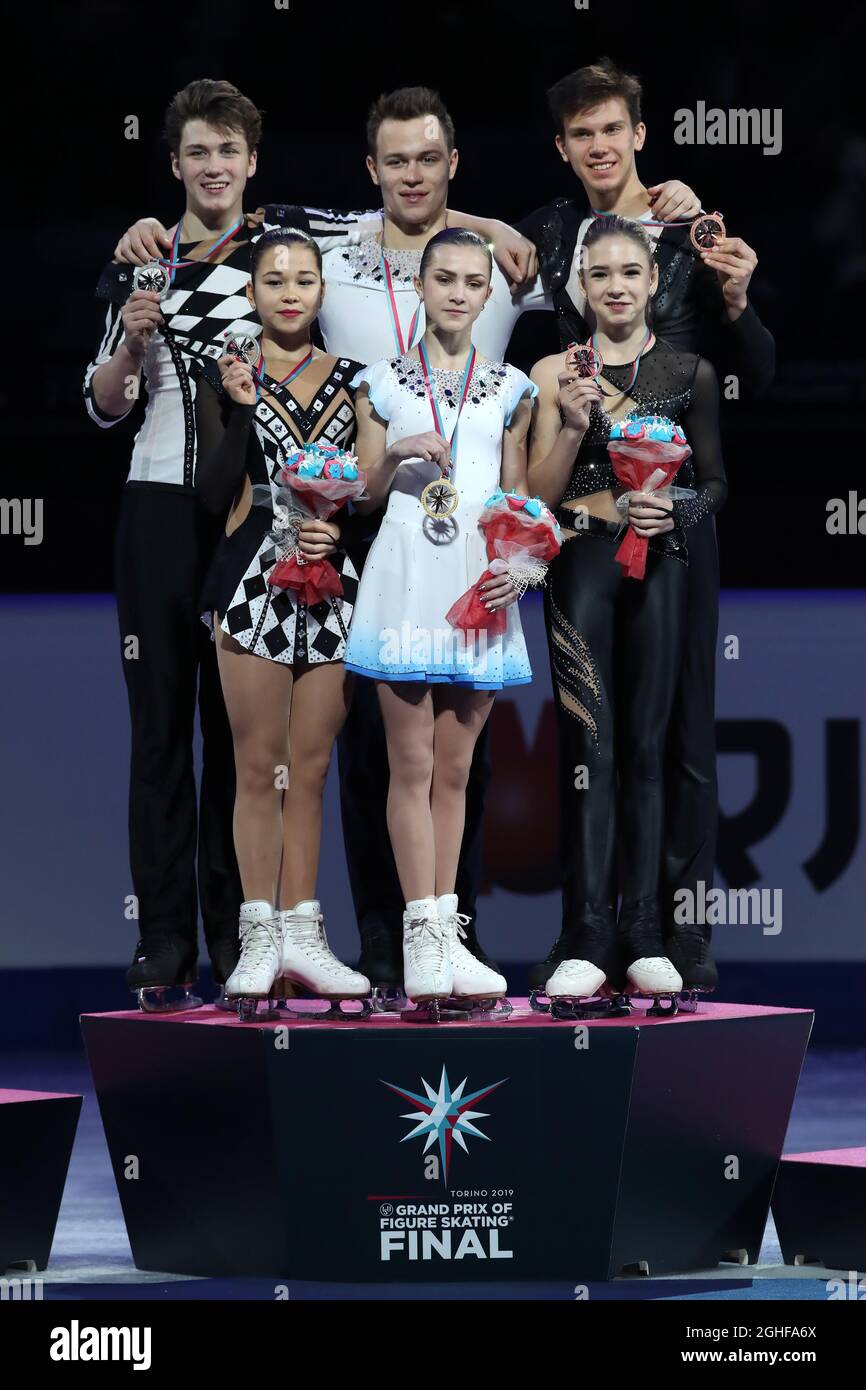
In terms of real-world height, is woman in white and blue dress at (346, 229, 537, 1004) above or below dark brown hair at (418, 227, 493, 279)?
below

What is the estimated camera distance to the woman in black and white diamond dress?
4.42 meters

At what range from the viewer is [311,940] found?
449 centimetres

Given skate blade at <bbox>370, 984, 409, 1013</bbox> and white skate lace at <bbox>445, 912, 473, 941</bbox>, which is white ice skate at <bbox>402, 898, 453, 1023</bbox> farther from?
skate blade at <bbox>370, 984, 409, 1013</bbox>

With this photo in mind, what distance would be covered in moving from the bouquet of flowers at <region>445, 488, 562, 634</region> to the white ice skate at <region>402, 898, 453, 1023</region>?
604 mm

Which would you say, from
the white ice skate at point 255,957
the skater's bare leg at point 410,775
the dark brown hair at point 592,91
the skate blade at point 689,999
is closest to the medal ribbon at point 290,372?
the skater's bare leg at point 410,775

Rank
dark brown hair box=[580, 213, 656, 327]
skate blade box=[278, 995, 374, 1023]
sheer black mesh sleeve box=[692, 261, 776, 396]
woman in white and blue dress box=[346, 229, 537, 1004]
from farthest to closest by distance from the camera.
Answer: sheer black mesh sleeve box=[692, 261, 776, 396] < dark brown hair box=[580, 213, 656, 327] < skate blade box=[278, 995, 374, 1023] < woman in white and blue dress box=[346, 229, 537, 1004]

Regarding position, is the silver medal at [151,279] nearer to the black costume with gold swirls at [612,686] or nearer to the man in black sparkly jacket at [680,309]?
the man in black sparkly jacket at [680,309]

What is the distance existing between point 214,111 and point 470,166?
472 cm

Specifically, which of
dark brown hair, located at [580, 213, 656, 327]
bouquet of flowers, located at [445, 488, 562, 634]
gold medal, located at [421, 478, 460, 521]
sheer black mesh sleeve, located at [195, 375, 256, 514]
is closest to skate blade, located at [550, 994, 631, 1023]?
bouquet of flowers, located at [445, 488, 562, 634]

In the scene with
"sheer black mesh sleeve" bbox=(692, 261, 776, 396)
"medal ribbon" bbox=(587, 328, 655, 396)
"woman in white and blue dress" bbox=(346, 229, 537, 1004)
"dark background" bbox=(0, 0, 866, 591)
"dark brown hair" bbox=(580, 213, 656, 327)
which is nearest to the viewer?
"woman in white and blue dress" bbox=(346, 229, 537, 1004)

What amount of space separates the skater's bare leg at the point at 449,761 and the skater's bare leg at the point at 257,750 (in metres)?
0.36

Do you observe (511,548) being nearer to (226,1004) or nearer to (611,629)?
(611,629)

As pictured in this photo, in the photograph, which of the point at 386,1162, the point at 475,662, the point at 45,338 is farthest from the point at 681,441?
the point at 45,338

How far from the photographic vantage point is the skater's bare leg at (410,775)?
4.27m
